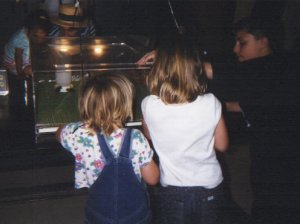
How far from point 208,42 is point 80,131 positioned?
3.40 m

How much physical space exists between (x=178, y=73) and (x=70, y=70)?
0.82 metres

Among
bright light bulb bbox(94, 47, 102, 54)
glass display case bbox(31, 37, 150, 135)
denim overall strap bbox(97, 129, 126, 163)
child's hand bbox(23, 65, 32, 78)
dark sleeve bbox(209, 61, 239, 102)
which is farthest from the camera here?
child's hand bbox(23, 65, 32, 78)

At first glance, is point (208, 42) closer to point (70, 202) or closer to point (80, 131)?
point (70, 202)

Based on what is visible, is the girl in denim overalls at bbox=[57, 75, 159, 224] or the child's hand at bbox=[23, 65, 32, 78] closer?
the girl in denim overalls at bbox=[57, 75, 159, 224]

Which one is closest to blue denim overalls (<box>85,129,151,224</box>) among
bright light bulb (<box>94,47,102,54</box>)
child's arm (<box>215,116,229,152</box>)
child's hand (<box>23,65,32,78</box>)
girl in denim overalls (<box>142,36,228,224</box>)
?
girl in denim overalls (<box>142,36,228,224</box>)

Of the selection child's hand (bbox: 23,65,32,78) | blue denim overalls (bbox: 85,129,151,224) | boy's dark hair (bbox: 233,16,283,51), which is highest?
boy's dark hair (bbox: 233,16,283,51)

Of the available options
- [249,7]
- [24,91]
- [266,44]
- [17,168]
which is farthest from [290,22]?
[17,168]

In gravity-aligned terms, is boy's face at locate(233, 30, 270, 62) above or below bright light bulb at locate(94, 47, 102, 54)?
above

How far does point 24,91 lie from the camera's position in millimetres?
2301

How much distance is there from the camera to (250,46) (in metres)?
1.80

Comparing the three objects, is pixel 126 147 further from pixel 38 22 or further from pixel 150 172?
pixel 38 22

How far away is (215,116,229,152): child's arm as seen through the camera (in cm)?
140

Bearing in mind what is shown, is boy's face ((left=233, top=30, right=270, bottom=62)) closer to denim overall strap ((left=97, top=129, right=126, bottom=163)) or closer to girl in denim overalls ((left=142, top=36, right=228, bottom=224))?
girl in denim overalls ((left=142, top=36, right=228, bottom=224))

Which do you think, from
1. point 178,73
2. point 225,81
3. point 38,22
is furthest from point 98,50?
point 178,73
